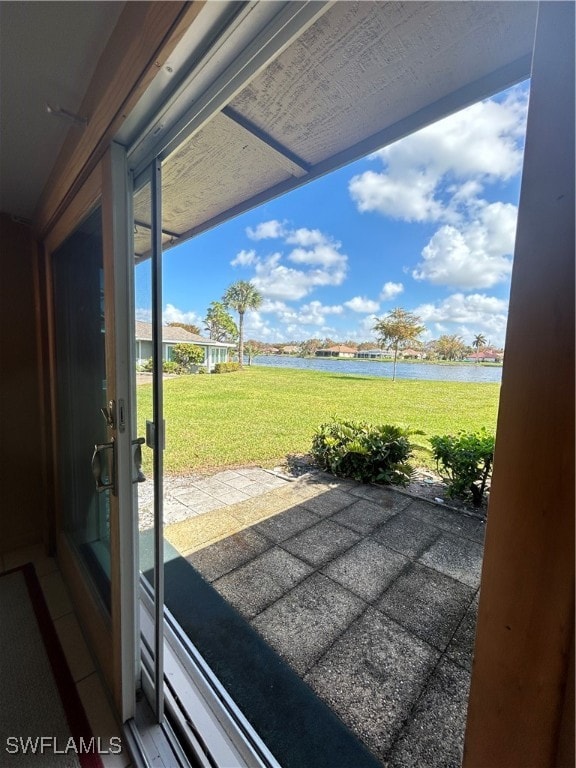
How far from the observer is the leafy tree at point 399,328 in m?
8.99

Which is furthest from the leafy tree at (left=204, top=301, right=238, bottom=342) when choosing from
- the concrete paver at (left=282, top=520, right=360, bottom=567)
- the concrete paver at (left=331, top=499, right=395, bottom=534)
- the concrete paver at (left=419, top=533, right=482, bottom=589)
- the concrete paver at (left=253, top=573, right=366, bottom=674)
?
the concrete paver at (left=253, top=573, right=366, bottom=674)

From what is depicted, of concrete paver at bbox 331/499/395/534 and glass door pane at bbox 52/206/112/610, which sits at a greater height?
glass door pane at bbox 52/206/112/610

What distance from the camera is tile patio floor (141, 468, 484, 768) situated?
1238 millimetres

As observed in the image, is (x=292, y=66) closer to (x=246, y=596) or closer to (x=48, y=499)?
(x=246, y=596)

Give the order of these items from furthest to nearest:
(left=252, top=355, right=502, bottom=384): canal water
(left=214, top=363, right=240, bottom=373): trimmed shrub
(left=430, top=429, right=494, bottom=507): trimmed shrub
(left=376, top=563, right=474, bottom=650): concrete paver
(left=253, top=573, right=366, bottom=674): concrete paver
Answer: (left=214, top=363, right=240, bottom=373): trimmed shrub < (left=252, top=355, right=502, bottom=384): canal water < (left=430, top=429, right=494, bottom=507): trimmed shrub < (left=376, top=563, right=474, bottom=650): concrete paver < (left=253, top=573, right=366, bottom=674): concrete paver

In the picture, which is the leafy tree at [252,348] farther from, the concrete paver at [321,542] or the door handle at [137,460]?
the door handle at [137,460]

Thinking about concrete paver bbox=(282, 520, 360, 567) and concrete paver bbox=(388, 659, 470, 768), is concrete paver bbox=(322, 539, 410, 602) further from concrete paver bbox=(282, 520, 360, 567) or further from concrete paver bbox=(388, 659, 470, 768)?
concrete paver bbox=(388, 659, 470, 768)

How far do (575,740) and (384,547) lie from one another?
2.20 meters

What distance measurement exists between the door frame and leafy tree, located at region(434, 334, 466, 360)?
3.88m

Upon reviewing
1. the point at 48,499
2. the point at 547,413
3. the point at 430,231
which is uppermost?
the point at 430,231

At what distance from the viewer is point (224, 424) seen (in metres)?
6.33

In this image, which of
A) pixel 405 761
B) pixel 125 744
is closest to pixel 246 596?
pixel 125 744

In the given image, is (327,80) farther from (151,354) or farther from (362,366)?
(362,366)

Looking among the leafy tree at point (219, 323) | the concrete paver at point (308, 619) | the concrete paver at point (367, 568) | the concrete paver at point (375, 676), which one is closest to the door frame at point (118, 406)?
the concrete paver at point (308, 619)
